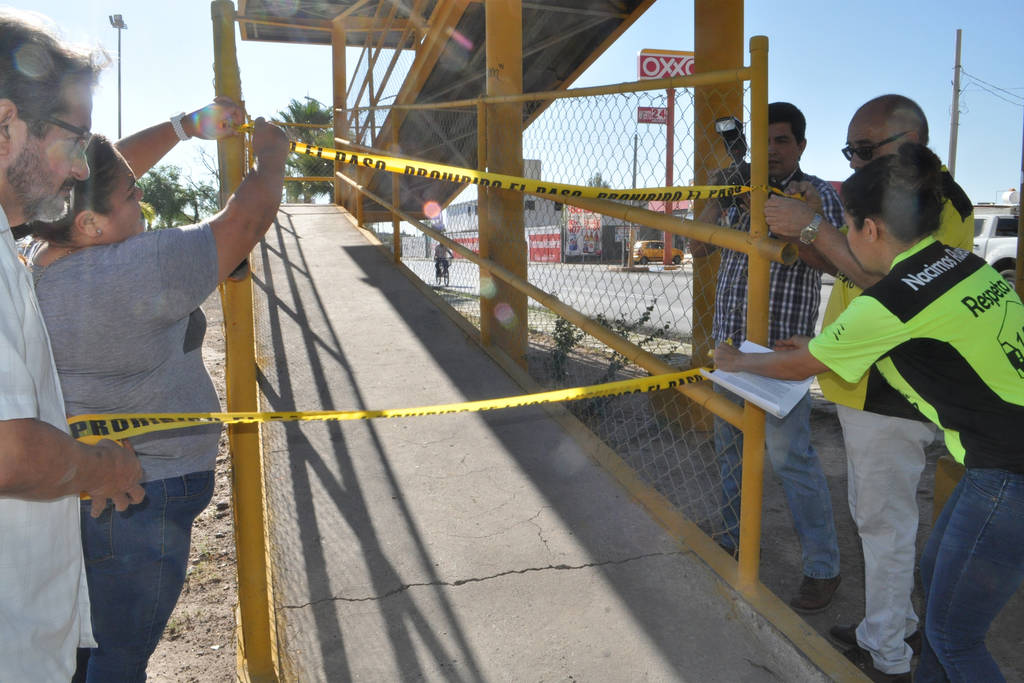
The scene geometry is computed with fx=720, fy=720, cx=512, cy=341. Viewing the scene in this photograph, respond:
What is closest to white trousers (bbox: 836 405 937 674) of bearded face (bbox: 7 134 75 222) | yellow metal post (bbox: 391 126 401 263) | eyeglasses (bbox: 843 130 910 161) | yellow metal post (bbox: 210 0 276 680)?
eyeglasses (bbox: 843 130 910 161)

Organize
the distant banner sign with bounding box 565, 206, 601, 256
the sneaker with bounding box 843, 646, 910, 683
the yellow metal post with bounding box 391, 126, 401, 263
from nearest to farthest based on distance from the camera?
the sneaker with bounding box 843, 646, 910, 683
the yellow metal post with bounding box 391, 126, 401, 263
the distant banner sign with bounding box 565, 206, 601, 256

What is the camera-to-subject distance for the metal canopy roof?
265 inches

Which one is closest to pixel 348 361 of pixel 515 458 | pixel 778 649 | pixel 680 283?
pixel 515 458

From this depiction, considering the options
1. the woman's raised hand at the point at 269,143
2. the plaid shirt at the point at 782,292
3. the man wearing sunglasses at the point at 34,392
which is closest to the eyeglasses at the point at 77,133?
the man wearing sunglasses at the point at 34,392

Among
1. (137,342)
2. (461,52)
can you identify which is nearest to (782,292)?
(137,342)

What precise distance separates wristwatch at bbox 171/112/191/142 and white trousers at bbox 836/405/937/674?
2.24 meters

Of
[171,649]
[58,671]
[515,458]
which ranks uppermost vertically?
[58,671]

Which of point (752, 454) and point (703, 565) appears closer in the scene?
point (752, 454)

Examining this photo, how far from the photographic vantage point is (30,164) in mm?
1142

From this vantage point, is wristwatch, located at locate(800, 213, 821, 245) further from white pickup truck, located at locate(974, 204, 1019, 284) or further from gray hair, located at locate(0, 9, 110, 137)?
white pickup truck, located at locate(974, 204, 1019, 284)

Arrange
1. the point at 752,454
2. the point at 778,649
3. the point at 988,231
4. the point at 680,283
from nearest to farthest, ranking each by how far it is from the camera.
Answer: the point at 778,649 < the point at 752,454 < the point at 988,231 < the point at 680,283

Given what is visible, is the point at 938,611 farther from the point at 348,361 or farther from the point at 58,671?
the point at 348,361

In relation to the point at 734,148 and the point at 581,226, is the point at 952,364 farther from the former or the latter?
the point at 581,226

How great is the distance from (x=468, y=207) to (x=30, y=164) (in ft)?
26.2
